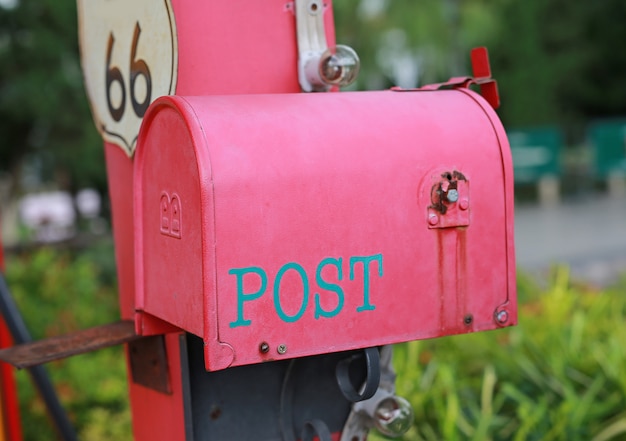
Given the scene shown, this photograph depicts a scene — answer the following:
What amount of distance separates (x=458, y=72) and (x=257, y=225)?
14109 mm

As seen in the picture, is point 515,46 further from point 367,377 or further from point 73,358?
point 367,377

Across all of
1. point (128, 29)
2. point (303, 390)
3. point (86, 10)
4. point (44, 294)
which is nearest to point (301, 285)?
point (303, 390)

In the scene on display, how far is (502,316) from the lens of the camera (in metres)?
1.88

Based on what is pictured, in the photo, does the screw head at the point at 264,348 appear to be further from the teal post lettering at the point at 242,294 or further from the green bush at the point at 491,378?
the green bush at the point at 491,378

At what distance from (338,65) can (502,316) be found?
2.14ft

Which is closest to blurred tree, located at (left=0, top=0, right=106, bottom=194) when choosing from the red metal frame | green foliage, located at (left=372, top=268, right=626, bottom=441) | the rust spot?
green foliage, located at (left=372, top=268, right=626, bottom=441)

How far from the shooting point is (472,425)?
3.33 meters

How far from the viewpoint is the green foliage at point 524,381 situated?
126 inches

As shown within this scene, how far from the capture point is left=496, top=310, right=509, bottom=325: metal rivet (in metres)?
1.87

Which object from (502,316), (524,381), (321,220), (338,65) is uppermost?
(338,65)

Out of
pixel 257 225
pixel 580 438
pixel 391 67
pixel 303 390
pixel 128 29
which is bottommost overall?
pixel 580 438

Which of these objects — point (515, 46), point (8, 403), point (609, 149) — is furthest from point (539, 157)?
point (8, 403)

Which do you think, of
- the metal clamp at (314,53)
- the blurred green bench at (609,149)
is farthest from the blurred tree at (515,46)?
the metal clamp at (314,53)

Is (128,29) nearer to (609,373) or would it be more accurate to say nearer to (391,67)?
(609,373)
